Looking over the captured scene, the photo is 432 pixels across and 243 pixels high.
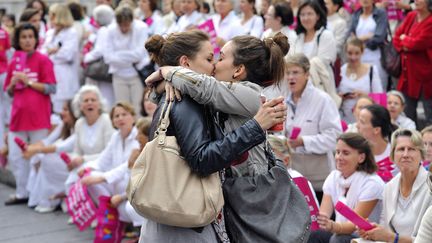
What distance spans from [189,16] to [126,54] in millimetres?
991

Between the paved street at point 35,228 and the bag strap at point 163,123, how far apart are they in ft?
13.8

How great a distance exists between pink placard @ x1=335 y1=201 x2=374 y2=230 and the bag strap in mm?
1903

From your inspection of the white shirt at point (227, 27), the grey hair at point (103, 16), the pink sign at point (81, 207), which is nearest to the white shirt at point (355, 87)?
the white shirt at point (227, 27)

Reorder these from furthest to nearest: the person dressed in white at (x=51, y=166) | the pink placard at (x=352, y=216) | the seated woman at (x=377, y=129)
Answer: the person dressed in white at (x=51, y=166) < the seated woman at (x=377, y=129) < the pink placard at (x=352, y=216)

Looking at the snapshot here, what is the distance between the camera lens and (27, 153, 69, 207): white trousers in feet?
29.0

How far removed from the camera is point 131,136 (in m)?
7.71

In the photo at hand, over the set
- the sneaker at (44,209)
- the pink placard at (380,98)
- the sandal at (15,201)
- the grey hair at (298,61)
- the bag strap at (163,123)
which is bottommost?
the sandal at (15,201)

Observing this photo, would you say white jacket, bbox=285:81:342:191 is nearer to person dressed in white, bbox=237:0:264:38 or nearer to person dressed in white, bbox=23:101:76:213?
person dressed in white, bbox=23:101:76:213

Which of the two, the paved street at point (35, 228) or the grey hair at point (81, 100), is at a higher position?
the grey hair at point (81, 100)

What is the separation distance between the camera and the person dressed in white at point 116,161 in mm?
7527

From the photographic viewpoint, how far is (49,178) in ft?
29.3

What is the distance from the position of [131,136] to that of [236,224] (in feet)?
13.9

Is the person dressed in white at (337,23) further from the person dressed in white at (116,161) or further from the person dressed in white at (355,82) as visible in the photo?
the person dressed in white at (116,161)

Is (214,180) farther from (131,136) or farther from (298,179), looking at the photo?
(131,136)
